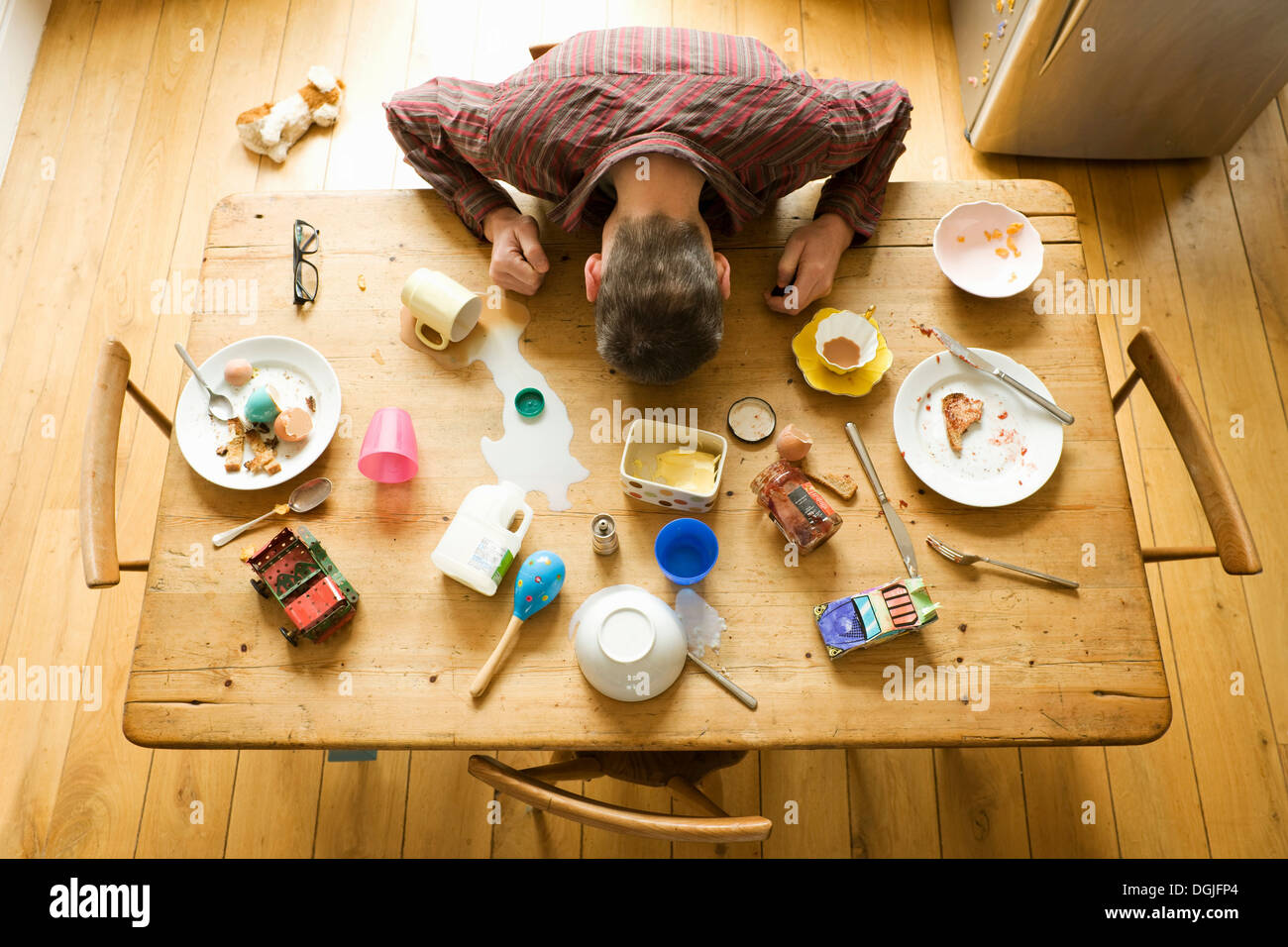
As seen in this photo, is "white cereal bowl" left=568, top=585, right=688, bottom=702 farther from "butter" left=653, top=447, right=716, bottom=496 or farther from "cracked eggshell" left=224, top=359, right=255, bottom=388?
"cracked eggshell" left=224, top=359, right=255, bottom=388

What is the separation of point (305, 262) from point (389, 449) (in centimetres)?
44

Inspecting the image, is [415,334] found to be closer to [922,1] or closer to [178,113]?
[178,113]

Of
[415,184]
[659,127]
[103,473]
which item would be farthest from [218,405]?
[415,184]

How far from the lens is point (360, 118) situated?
242 centimetres

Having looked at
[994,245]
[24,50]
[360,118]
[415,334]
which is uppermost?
[24,50]

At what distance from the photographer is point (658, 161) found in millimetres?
1267

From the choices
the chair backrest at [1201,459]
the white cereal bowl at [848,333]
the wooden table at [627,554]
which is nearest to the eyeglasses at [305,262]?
the wooden table at [627,554]

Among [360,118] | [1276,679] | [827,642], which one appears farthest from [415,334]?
[1276,679]

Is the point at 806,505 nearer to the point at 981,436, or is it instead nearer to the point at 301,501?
the point at 981,436

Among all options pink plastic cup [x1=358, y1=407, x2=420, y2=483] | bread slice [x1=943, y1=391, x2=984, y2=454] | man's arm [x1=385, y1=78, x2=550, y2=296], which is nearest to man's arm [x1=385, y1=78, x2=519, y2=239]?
man's arm [x1=385, y1=78, x2=550, y2=296]

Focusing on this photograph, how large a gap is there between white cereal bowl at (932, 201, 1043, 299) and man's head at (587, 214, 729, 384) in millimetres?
445

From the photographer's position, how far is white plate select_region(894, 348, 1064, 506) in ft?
4.06

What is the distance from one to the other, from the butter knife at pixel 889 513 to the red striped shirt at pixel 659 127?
389 mm

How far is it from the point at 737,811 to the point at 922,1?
8.22 ft
